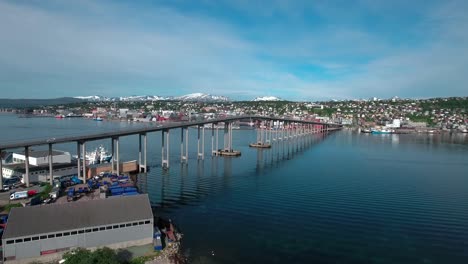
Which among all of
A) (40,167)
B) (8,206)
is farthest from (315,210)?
(40,167)

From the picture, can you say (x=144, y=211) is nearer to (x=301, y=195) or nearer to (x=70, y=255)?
(x=70, y=255)

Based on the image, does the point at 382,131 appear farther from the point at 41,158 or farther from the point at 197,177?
the point at 41,158

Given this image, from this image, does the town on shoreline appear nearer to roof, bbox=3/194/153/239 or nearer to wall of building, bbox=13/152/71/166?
wall of building, bbox=13/152/71/166

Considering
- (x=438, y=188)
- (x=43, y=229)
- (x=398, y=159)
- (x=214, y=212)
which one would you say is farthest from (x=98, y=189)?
(x=398, y=159)

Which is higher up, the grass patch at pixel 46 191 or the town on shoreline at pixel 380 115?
the town on shoreline at pixel 380 115

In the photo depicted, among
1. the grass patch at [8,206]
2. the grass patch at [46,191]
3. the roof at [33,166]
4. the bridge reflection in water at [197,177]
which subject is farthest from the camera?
the roof at [33,166]

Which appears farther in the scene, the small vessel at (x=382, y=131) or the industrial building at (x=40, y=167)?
the small vessel at (x=382, y=131)

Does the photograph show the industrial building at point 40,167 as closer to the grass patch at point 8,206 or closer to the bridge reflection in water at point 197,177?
the bridge reflection in water at point 197,177

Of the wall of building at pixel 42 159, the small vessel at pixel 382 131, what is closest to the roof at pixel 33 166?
the wall of building at pixel 42 159
